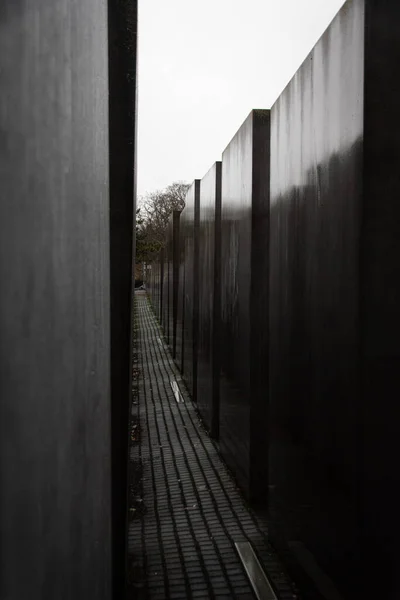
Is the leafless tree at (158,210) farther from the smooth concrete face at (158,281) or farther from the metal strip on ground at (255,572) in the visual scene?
the metal strip on ground at (255,572)

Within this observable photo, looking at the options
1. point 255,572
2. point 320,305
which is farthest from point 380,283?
point 255,572

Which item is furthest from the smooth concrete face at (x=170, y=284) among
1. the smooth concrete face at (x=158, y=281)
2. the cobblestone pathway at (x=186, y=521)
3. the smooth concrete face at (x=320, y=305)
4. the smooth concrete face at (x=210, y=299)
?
the smooth concrete face at (x=320, y=305)

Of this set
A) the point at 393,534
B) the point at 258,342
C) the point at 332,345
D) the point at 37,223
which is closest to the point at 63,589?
the point at 37,223

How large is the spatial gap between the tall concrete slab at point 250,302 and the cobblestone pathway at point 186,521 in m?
0.44

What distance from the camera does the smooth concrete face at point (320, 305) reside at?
3168 millimetres

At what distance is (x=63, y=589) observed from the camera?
1.26m

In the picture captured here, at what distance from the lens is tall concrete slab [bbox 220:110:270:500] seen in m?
5.82

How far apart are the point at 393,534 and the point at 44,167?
2666mm

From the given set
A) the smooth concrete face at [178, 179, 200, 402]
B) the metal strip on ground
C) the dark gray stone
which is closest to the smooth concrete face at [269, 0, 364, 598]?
the metal strip on ground

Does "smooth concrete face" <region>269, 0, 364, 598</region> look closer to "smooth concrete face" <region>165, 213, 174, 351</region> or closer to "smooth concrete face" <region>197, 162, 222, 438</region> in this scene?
"smooth concrete face" <region>197, 162, 222, 438</region>

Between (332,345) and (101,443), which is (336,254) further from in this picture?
(101,443)

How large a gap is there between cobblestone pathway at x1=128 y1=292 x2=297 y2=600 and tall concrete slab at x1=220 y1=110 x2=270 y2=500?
17.2 inches

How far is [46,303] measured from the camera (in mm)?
1114

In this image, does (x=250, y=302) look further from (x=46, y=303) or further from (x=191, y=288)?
(x=191, y=288)
